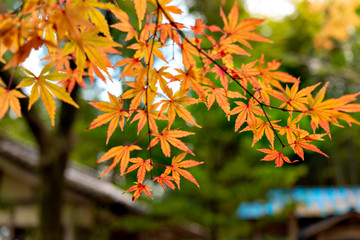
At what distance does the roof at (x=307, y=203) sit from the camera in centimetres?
650

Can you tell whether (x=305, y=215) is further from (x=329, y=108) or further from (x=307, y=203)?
(x=329, y=108)

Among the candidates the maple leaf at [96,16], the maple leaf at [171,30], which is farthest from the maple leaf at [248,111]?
the maple leaf at [96,16]

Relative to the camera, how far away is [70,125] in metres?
4.52

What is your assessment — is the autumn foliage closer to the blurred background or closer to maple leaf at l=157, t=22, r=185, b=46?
maple leaf at l=157, t=22, r=185, b=46

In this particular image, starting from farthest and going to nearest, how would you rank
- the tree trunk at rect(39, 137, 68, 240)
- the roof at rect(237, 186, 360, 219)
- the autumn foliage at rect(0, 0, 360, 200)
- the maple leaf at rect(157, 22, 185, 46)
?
1. the roof at rect(237, 186, 360, 219)
2. the tree trunk at rect(39, 137, 68, 240)
3. the maple leaf at rect(157, 22, 185, 46)
4. the autumn foliage at rect(0, 0, 360, 200)

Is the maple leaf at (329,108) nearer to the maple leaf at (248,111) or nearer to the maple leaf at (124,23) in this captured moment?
the maple leaf at (248,111)

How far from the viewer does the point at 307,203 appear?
7.51 meters

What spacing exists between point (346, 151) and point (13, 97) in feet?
44.9

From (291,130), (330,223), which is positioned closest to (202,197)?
(330,223)

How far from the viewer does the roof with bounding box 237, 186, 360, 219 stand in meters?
6.50

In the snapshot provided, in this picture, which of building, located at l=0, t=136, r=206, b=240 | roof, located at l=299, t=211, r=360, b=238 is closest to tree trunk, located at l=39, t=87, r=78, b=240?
building, located at l=0, t=136, r=206, b=240

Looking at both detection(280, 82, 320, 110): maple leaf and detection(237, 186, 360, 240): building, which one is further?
detection(237, 186, 360, 240): building

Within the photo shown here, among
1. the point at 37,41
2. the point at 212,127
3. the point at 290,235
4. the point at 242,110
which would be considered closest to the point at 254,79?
the point at 242,110

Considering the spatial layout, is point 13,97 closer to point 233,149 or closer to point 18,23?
point 18,23
